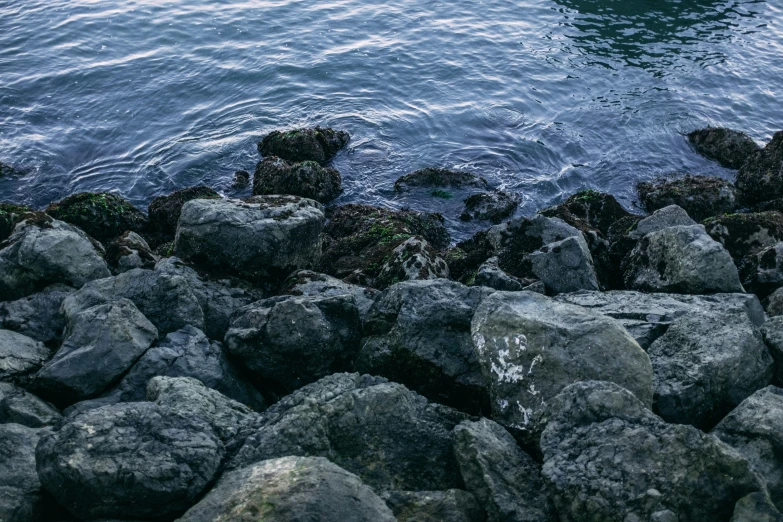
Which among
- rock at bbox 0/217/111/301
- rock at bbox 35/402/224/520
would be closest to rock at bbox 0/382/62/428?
rock at bbox 35/402/224/520

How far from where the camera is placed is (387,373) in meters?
9.98

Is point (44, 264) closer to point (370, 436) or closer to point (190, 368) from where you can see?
point (190, 368)

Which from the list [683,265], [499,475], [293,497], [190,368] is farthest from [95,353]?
[683,265]

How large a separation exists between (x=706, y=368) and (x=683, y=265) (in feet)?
12.2

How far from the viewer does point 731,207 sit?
19438 mm

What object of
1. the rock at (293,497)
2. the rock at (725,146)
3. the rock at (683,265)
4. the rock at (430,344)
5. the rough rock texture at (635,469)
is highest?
the rock at (293,497)

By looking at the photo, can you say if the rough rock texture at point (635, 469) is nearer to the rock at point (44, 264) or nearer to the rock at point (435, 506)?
the rock at point (435, 506)

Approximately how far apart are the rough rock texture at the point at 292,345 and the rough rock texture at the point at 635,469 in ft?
13.4

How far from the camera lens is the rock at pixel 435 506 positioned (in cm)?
687

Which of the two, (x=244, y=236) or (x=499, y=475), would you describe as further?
(x=244, y=236)

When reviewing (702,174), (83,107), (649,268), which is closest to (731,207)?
(702,174)

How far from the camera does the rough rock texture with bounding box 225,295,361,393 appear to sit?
10258mm

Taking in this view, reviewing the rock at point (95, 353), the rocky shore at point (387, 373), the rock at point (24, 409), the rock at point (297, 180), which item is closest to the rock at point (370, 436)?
the rocky shore at point (387, 373)

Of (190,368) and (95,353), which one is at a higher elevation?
(95,353)
